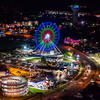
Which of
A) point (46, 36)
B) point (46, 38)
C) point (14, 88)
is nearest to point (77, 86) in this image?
point (14, 88)

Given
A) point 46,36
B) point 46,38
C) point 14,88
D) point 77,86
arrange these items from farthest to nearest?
point 46,38 < point 46,36 < point 77,86 < point 14,88

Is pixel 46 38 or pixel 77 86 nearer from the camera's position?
pixel 77 86

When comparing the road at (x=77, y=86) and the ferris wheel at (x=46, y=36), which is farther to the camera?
the ferris wheel at (x=46, y=36)

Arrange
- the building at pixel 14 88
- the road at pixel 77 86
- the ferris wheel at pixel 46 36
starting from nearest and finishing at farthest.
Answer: the building at pixel 14 88
the road at pixel 77 86
the ferris wheel at pixel 46 36

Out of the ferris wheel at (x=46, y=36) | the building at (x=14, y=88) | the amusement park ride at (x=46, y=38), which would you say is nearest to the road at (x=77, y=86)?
the building at (x=14, y=88)

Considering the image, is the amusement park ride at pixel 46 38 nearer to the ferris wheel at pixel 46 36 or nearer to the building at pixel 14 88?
the ferris wheel at pixel 46 36

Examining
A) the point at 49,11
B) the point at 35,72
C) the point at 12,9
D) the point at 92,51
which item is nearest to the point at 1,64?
the point at 35,72

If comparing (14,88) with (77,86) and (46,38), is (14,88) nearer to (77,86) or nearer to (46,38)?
(77,86)

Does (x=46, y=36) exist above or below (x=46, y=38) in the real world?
above

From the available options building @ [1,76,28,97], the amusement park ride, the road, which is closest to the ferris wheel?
the amusement park ride
